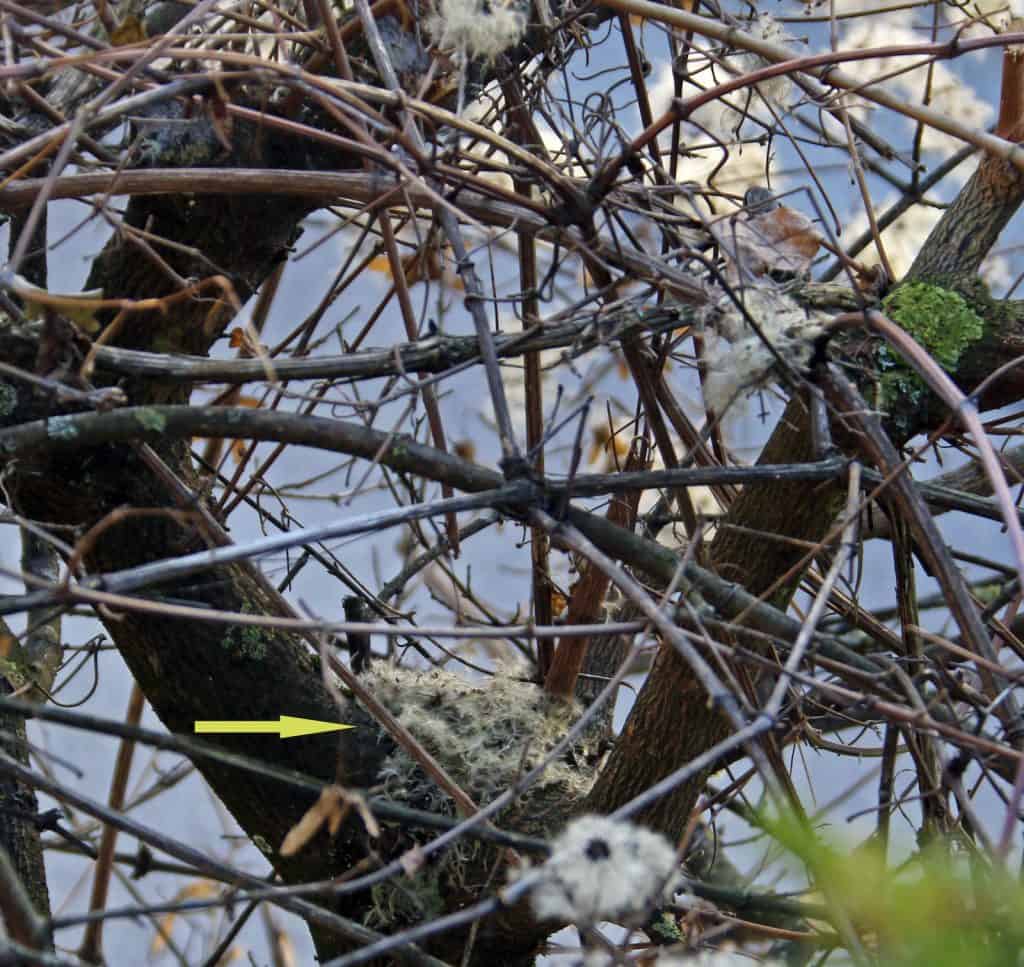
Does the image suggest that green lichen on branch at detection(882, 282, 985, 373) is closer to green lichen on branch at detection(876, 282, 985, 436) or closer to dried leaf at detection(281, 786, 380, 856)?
green lichen on branch at detection(876, 282, 985, 436)

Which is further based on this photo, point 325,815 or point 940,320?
point 940,320

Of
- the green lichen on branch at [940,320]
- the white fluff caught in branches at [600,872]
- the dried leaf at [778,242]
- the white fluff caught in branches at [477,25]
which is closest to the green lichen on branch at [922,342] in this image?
the green lichen on branch at [940,320]

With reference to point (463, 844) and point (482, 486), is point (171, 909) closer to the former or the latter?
point (482, 486)

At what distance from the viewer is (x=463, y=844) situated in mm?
1089

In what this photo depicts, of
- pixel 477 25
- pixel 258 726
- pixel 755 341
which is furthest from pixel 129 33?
pixel 258 726

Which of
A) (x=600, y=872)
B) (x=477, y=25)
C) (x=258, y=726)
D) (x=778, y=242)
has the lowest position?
(x=600, y=872)

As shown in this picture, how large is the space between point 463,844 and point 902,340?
2.07 ft

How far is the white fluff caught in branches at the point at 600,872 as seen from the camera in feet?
1.58

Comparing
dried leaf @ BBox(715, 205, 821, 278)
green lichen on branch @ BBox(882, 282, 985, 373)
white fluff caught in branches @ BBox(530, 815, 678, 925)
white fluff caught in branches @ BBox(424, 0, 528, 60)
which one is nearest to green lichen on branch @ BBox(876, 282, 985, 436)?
green lichen on branch @ BBox(882, 282, 985, 373)

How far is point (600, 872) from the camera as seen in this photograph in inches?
19.0

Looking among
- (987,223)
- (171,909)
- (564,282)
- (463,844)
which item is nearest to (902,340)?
(987,223)

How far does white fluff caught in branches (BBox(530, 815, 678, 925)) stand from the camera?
0.48 meters

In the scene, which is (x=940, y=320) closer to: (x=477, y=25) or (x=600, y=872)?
(x=477, y=25)

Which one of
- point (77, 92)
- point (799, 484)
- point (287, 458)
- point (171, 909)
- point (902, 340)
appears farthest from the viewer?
point (287, 458)
